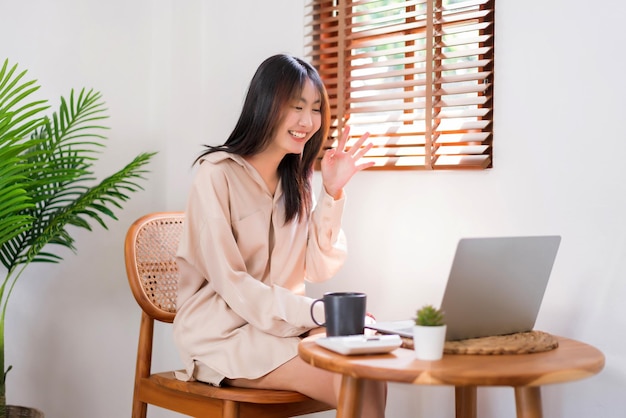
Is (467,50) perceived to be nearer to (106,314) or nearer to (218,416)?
(218,416)

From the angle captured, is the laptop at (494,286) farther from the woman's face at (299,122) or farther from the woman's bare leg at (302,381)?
the woman's face at (299,122)

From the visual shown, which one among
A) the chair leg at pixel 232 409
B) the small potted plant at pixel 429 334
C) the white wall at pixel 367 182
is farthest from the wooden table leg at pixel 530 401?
the chair leg at pixel 232 409

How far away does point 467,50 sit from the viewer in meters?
2.42

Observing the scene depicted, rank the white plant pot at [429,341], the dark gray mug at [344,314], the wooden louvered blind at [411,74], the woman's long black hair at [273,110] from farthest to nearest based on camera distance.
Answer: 1. the wooden louvered blind at [411,74]
2. the woman's long black hair at [273,110]
3. the dark gray mug at [344,314]
4. the white plant pot at [429,341]

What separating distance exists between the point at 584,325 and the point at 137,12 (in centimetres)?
204

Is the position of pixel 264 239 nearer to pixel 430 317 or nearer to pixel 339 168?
pixel 339 168

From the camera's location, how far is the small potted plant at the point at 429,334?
1.55 m

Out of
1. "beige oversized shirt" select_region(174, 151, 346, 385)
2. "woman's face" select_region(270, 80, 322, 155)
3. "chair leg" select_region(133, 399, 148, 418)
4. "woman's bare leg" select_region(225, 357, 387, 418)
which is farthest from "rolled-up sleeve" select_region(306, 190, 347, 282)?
"chair leg" select_region(133, 399, 148, 418)

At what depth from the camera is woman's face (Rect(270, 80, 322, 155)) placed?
2299 millimetres

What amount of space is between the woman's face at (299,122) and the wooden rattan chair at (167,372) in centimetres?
51

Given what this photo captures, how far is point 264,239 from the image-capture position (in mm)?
2291

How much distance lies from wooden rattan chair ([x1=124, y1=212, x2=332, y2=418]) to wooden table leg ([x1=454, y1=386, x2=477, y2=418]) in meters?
0.35

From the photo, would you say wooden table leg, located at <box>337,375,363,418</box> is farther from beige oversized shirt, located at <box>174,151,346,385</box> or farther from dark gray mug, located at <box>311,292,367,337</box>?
beige oversized shirt, located at <box>174,151,346,385</box>

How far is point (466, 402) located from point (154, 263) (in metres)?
1.04
